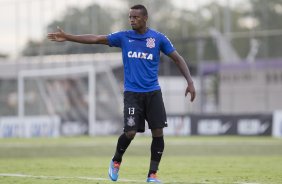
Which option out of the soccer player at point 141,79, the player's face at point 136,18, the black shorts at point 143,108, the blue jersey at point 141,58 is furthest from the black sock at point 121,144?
the player's face at point 136,18

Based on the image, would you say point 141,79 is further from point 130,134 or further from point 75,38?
point 75,38

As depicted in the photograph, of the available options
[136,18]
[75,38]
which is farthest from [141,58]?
[75,38]

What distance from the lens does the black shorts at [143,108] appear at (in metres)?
11.4

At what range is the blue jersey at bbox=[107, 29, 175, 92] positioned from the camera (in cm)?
1136

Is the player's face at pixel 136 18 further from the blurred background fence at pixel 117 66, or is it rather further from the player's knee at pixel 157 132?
the blurred background fence at pixel 117 66

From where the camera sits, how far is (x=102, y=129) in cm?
3969

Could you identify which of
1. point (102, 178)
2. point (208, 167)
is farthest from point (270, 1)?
point (102, 178)

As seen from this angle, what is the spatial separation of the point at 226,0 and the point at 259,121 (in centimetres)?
982

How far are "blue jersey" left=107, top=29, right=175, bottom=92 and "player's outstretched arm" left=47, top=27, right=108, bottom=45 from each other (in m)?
0.38

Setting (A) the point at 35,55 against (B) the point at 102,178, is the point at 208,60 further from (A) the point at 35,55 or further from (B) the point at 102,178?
(B) the point at 102,178

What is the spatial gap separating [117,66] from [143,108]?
110 feet

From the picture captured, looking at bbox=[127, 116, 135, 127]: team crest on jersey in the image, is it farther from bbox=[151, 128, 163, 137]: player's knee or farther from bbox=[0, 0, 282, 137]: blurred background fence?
bbox=[0, 0, 282, 137]: blurred background fence

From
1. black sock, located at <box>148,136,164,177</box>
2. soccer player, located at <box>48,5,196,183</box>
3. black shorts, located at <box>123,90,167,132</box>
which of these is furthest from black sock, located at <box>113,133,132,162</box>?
black sock, located at <box>148,136,164,177</box>

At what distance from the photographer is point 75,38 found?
11578 mm
